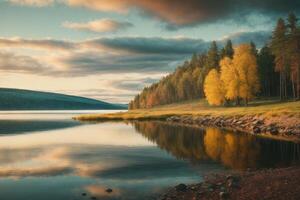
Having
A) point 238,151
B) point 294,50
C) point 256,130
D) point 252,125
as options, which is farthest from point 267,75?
point 238,151

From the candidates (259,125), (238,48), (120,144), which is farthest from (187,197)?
(238,48)

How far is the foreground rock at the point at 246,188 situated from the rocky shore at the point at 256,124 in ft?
91.2

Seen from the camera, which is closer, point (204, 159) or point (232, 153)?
point (204, 159)

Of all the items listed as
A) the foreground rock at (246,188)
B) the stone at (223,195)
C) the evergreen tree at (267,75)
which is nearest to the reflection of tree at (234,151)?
the foreground rock at (246,188)

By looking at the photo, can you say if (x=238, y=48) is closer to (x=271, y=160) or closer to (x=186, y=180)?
(x=271, y=160)

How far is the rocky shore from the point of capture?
5233 centimetres

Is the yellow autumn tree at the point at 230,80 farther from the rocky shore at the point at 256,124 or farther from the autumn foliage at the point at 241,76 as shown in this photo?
the rocky shore at the point at 256,124

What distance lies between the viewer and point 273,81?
115 m

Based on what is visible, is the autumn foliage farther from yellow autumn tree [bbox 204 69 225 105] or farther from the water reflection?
the water reflection

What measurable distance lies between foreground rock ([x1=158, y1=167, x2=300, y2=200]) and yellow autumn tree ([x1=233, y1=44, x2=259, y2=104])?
2852 inches

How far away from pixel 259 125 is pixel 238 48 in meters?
41.6

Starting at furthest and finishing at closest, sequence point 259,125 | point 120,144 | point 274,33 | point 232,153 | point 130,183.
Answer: point 274,33 → point 259,125 → point 120,144 → point 232,153 → point 130,183

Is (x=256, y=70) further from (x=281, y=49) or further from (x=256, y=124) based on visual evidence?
(x=256, y=124)

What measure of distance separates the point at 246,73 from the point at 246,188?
79.2m
